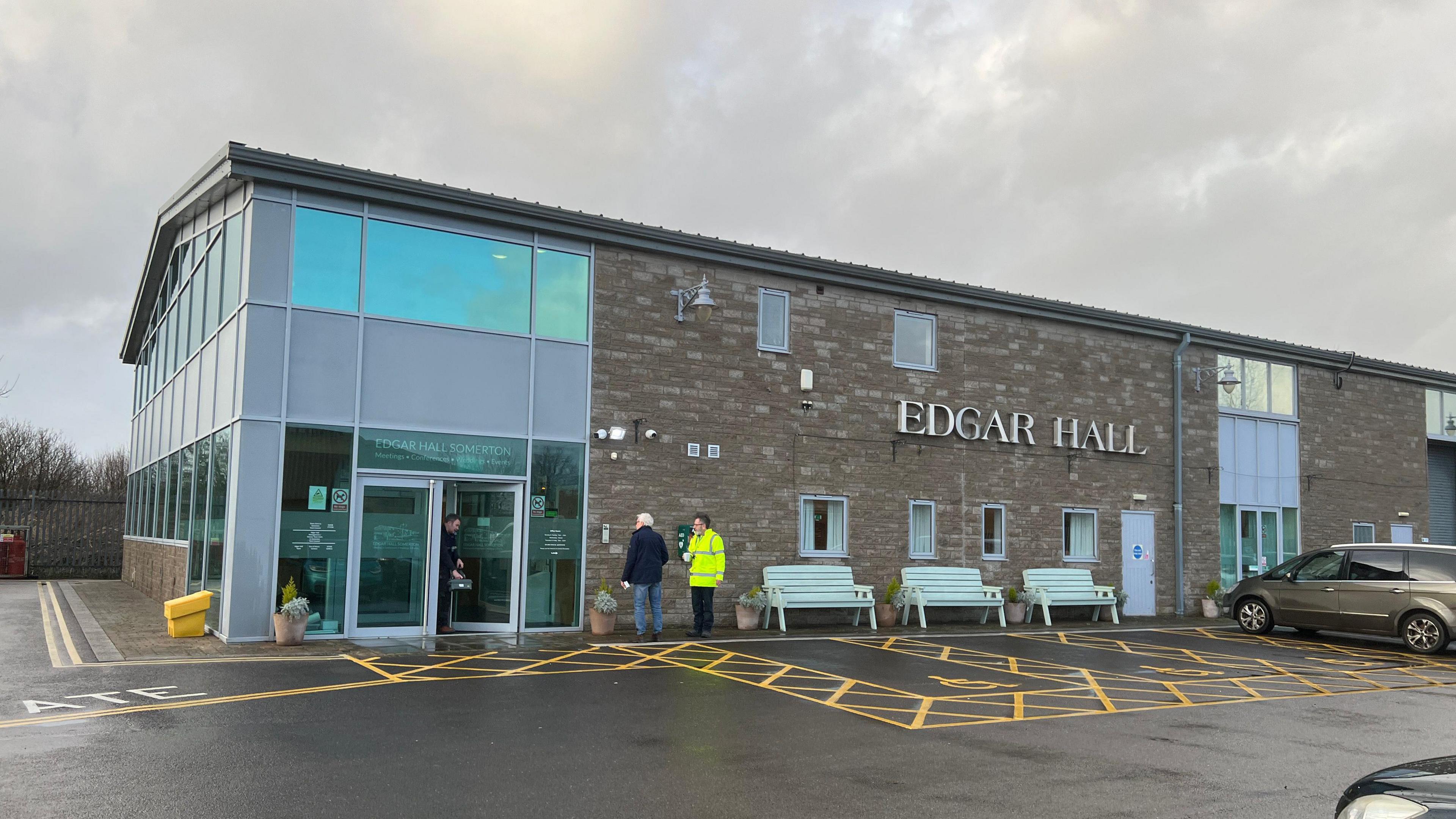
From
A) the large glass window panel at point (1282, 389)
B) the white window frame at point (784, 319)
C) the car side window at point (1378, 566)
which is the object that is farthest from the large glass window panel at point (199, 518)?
the large glass window panel at point (1282, 389)

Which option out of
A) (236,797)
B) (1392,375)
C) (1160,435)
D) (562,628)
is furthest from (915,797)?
(1392,375)

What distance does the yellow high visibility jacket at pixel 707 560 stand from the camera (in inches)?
595

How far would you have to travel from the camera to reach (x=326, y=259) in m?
14.1

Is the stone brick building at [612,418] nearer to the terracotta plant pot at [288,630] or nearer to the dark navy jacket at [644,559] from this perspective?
the terracotta plant pot at [288,630]

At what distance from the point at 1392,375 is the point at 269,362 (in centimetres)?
2476

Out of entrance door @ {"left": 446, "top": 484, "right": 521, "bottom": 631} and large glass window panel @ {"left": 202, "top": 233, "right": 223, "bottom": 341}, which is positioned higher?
large glass window panel @ {"left": 202, "top": 233, "right": 223, "bottom": 341}

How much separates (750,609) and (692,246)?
5651 mm

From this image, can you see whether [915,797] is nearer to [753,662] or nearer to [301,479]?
[753,662]

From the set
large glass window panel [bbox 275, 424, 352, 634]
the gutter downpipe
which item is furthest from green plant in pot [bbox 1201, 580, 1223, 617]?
large glass window panel [bbox 275, 424, 352, 634]

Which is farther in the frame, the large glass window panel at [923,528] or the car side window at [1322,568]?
the large glass window panel at [923,528]

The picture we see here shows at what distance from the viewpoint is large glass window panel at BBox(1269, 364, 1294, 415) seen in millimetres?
23859

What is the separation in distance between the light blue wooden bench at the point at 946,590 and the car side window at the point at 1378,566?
213 inches

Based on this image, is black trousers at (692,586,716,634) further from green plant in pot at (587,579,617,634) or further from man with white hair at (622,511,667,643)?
green plant in pot at (587,579,617,634)

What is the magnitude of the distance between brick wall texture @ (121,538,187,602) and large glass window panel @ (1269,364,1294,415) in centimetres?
2162
